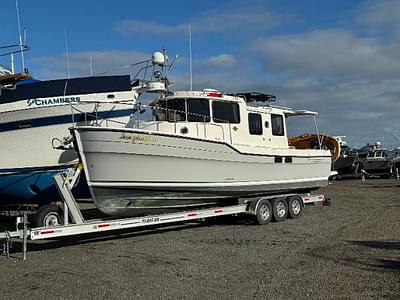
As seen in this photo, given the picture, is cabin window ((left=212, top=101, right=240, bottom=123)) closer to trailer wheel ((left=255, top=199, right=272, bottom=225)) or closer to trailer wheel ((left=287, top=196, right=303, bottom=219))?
trailer wheel ((left=255, top=199, right=272, bottom=225))

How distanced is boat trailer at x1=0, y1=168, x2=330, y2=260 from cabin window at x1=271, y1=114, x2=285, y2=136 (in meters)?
1.67

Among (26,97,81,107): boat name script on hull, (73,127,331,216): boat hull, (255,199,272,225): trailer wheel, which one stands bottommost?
(255,199,272,225): trailer wheel

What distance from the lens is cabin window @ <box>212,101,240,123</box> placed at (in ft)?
39.4

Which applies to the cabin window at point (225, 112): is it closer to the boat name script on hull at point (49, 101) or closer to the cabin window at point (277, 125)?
the cabin window at point (277, 125)

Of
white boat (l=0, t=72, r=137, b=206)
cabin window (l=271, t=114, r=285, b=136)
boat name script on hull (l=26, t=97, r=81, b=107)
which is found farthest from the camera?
cabin window (l=271, t=114, r=285, b=136)

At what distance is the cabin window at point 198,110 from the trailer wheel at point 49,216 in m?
3.52

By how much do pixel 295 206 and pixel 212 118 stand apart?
349cm

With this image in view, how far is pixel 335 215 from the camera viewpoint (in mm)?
14203

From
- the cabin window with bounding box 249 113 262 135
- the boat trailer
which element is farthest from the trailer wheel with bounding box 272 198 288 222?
the cabin window with bounding box 249 113 262 135

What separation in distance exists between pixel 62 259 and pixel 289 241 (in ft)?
13.8

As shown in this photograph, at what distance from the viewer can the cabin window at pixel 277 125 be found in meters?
13.5

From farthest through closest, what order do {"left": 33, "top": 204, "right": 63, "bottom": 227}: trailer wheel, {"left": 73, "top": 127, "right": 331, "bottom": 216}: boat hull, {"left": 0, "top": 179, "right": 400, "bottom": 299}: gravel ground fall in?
{"left": 33, "top": 204, "right": 63, "bottom": 227}: trailer wheel < {"left": 73, "top": 127, "right": 331, "bottom": 216}: boat hull < {"left": 0, "top": 179, "right": 400, "bottom": 299}: gravel ground

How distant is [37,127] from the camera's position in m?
12.2

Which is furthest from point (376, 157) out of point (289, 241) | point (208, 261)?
point (208, 261)
